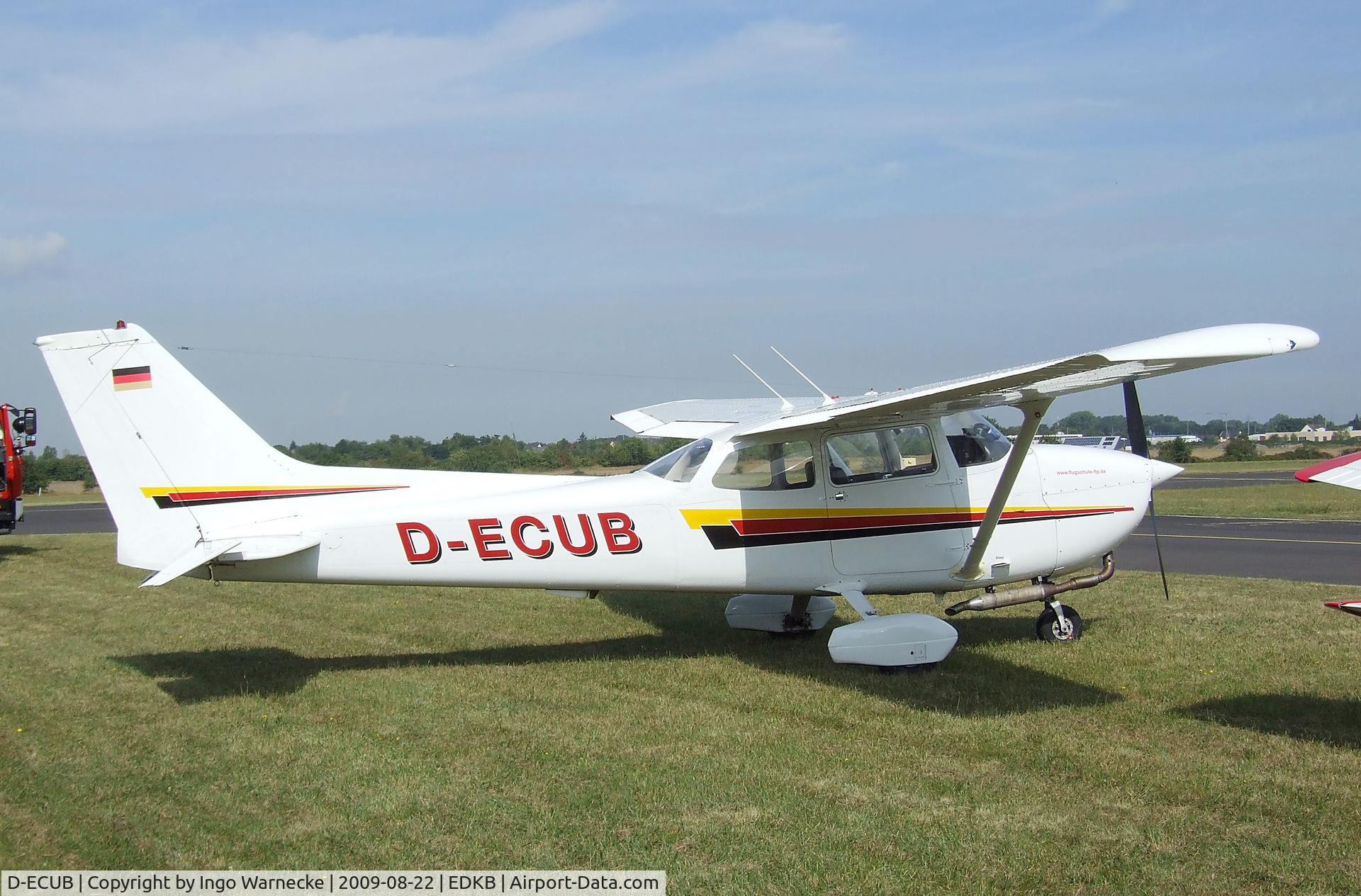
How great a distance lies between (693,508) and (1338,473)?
14.3 ft

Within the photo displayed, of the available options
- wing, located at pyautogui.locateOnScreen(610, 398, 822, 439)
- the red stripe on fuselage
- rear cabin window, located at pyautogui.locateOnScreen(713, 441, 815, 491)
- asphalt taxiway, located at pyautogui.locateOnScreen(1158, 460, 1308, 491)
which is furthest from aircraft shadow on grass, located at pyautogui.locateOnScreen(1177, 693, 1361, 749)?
asphalt taxiway, located at pyautogui.locateOnScreen(1158, 460, 1308, 491)

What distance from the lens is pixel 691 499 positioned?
314 inches

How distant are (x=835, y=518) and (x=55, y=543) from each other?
17.3 metres

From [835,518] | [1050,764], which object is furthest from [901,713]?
[835,518]

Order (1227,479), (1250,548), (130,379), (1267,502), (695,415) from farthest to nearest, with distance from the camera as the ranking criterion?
(1227,479) < (1267,502) < (1250,548) < (695,415) < (130,379)

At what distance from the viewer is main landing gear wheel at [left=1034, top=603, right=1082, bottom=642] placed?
28.5ft

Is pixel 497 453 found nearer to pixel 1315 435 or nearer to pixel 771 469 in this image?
pixel 771 469

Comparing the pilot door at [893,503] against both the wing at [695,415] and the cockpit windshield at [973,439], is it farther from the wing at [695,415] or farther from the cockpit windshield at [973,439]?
the wing at [695,415]

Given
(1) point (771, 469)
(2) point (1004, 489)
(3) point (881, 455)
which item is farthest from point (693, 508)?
(2) point (1004, 489)

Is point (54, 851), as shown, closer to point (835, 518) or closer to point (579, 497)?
point (579, 497)

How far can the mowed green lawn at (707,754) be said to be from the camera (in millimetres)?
4418

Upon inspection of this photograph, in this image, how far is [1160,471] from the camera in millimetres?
8781

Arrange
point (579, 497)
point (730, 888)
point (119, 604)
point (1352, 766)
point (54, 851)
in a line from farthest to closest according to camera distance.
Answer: point (119, 604)
point (579, 497)
point (1352, 766)
point (54, 851)
point (730, 888)

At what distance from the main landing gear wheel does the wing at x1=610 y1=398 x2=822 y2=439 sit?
2984mm
